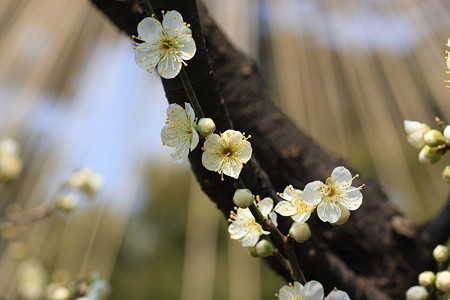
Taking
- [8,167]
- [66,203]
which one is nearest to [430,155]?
[66,203]

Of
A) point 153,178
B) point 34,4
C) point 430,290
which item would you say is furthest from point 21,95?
point 153,178

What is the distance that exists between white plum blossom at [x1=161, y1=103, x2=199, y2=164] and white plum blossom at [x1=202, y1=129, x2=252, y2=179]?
0.05 feet

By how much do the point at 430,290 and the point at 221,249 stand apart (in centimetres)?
202

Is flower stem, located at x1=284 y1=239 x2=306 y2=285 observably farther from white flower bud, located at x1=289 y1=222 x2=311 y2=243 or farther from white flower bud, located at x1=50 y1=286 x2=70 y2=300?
white flower bud, located at x1=50 y1=286 x2=70 y2=300

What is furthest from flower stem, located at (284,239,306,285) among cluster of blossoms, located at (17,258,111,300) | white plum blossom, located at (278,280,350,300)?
cluster of blossoms, located at (17,258,111,300)

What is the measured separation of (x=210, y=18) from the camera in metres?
0.57

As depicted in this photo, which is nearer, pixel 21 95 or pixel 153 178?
pixel 21 95

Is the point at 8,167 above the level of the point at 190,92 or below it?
above

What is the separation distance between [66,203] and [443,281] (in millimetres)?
647

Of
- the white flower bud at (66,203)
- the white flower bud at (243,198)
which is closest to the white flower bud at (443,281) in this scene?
the white flower bud at (243,198)

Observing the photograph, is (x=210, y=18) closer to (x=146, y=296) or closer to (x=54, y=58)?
(x=54, y=58)

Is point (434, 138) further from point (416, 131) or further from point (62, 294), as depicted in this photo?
point (62, 294)

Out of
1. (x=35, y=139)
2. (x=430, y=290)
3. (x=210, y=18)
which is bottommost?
(x=430, y=290)

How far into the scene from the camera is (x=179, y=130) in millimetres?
351
